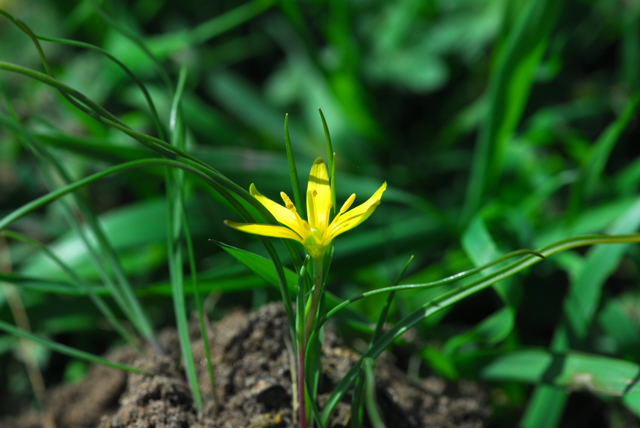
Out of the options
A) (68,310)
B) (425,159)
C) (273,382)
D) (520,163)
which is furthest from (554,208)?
(68,310)

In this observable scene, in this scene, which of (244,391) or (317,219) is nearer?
(317,219)

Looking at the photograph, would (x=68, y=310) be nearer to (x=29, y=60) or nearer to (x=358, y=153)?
(x=358, y=153)

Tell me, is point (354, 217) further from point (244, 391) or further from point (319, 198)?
point (244, 391)

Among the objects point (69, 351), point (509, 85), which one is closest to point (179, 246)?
point (69, 351)

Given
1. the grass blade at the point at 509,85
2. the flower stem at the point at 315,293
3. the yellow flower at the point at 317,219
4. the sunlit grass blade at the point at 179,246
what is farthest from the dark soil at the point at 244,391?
the grass blade at the point at 509,85

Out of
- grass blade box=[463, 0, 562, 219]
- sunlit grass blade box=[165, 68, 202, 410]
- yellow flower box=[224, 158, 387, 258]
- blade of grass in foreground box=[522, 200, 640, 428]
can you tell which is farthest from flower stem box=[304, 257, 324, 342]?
grass blade box=[463, 0, 562, 219]

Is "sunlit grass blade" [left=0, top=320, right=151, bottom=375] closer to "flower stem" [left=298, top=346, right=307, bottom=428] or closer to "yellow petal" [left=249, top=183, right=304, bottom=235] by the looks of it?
"flower stem" [left=298, top=346, right=307, bottom=428]
